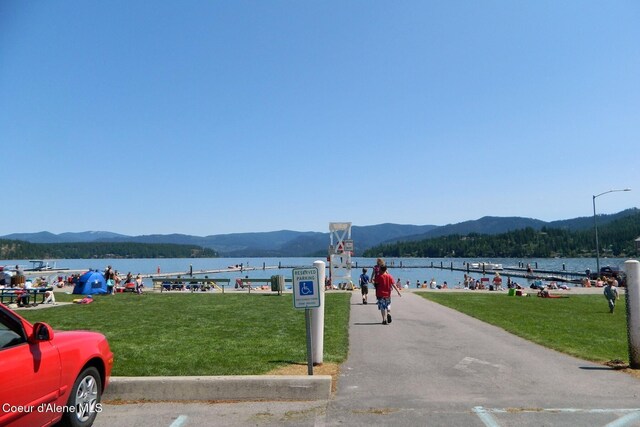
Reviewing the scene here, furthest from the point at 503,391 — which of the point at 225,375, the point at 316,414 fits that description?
the point at 225,375

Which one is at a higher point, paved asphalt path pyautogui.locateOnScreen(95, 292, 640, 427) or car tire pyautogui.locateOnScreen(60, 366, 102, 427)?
car tire pyautogui.locateOnScreen(60, 366, 102, 427)

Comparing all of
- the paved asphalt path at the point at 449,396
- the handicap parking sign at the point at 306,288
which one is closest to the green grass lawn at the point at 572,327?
the paved asphalt path at the point at 449,396

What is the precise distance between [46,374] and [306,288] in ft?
11.8

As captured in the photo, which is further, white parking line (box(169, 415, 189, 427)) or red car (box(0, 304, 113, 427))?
white parking line (box(169, 415, 189, 427))

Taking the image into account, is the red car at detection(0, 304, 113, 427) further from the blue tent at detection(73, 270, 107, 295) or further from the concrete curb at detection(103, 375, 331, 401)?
the blue tent at detection(73, 270, 107, 295)

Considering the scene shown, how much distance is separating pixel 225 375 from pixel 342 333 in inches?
206

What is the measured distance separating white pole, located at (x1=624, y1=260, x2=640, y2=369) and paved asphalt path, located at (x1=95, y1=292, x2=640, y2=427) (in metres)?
0.54

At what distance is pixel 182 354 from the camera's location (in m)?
8.61

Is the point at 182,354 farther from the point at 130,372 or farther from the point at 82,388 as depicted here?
the point at 82,388

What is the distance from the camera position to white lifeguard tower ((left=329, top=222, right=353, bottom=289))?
Answer: 99.1ft

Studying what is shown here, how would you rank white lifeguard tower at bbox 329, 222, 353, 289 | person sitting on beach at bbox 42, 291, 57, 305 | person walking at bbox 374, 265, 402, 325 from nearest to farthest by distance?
person walking at bbox 374, 265, 402, 325, person sitting on beach at bbox 42, 291, 57, 305, white lifeguard tower at bbox 329, 222, 353, 289

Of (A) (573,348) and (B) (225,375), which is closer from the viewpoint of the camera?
(B) (225,375)

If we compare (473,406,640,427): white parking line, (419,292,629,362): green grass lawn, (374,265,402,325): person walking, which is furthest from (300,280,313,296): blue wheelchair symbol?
(374,265,402,325): person walking

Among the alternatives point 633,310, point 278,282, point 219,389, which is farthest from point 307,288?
point 278,282
